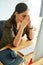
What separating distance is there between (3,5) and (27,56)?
177 centimetres

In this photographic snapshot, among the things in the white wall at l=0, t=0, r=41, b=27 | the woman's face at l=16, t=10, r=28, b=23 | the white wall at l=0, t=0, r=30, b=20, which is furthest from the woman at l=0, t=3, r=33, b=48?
the white wall at l=0, t=0, r=30, b=20

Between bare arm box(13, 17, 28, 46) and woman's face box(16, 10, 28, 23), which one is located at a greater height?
woman's face box(16, 10, 28, 23)

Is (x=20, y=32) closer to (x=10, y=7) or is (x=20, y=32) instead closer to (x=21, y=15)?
(x=21, y=15)

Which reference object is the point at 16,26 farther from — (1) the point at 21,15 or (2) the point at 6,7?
(2) the point at 6,7

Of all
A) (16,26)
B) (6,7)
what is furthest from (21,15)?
(6,7)

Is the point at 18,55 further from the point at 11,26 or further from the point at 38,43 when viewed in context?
the point at 38,43

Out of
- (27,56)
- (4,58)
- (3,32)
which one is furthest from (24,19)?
(4,58)

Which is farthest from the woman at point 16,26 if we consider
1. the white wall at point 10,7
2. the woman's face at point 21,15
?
the white wall at point 10,7

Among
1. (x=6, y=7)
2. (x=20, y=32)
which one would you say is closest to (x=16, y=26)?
(x=20, y=32)

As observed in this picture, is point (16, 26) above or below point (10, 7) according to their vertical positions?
below

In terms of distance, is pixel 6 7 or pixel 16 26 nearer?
pixel 16 26

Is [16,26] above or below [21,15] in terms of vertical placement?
below

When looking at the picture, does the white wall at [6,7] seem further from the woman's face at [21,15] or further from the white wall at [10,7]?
the woman's face at [21,15]

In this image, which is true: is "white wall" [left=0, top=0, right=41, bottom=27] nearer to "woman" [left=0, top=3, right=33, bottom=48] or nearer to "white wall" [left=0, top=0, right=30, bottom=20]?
"white wall" [left=0, top=0, right=30, bottom=20]
